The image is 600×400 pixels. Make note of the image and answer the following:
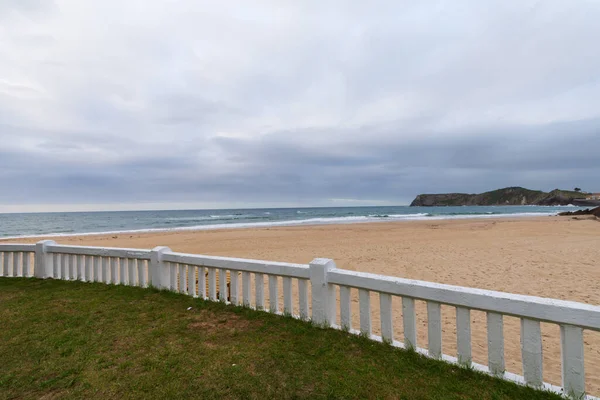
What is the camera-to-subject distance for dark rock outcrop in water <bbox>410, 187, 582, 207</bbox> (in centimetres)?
12225

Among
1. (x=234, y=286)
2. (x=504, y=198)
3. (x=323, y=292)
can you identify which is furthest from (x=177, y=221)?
(x=504, y=198)

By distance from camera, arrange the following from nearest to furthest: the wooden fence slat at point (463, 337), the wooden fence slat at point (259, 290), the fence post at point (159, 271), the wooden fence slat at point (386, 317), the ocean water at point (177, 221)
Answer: the wooden fence slat at point (463, 337), the wooden fence slat at point (386, 317), the wooden fence slat at point (259, 290), the fence post at point (159, 271), the ocean water at point (177, 221)

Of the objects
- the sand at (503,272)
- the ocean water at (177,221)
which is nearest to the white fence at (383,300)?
the sand at (503,272)

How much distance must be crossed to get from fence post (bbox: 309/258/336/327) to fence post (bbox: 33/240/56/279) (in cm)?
530

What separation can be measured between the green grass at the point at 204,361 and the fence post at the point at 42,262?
202cm

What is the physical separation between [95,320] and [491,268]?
Result: 8.95m

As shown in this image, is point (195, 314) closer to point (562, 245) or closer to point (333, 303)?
point (333, 303)

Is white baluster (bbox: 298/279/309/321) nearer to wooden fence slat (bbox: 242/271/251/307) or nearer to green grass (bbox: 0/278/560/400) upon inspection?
green grass (bbox: 0/278/560/400)

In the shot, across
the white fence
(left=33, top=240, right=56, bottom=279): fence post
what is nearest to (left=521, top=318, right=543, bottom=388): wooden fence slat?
the white fence

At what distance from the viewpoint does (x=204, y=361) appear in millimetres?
2760

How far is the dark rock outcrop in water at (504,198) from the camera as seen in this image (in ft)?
401

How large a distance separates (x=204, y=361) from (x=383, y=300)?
166 centimetres

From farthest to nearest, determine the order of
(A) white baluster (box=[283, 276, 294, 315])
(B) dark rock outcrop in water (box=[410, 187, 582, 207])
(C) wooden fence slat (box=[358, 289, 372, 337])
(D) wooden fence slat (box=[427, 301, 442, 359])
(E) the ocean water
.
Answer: (B) dark rock outcrop in water (box=[410, 187, 582, 207])
(E) the ocean water
(A) white baluster (box=[283, 276, 294, 315])
(C) wooden fence slat (box=[358, 289, 372, 337])
(D) wooden fence slat (box=[427, 301, 442, 359])

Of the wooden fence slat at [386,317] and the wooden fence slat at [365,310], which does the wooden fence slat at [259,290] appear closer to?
the wooden fence slat at [365,310]
